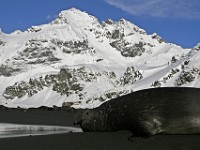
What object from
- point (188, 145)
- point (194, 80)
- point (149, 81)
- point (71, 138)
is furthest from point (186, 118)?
point (149, 81)

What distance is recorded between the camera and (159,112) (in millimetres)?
10016

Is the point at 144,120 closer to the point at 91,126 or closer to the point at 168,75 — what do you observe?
the point at 91,126

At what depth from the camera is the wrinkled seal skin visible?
980 centimetres

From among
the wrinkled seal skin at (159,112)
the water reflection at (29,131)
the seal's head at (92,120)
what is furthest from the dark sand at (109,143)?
the water reflection at (29,131)

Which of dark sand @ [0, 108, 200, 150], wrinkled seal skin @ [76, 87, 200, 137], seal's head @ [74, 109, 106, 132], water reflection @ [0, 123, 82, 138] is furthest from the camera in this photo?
water reflection @ [0, 123, 82, 138]

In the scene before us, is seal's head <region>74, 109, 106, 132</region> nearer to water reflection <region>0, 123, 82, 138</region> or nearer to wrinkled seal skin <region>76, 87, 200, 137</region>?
wrinkled seal skin <region>76, 87, 200, 137</region>

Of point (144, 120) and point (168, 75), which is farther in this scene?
point (168, 75)

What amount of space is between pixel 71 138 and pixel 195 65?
14422cm

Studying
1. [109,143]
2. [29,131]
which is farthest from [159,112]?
[29,131]

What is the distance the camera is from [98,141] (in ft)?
31.6

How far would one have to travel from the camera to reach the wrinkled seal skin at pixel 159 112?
32.1 ft

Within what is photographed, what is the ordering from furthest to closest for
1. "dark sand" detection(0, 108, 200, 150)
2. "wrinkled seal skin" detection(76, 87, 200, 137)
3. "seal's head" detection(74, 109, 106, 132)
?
"seal's head" detection(74, 109, 106, 132) → "wrinkled seal skin" detection(76, 87, 200, 137) → "dark sand" detection(0, 108, 200, 150)

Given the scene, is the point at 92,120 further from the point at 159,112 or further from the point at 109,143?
the point at 109,143

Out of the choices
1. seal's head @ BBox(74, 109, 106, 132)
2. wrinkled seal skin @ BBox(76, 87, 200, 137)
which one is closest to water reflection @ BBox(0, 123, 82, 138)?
seal's head @ BBox(74, 109, 106, 132)
